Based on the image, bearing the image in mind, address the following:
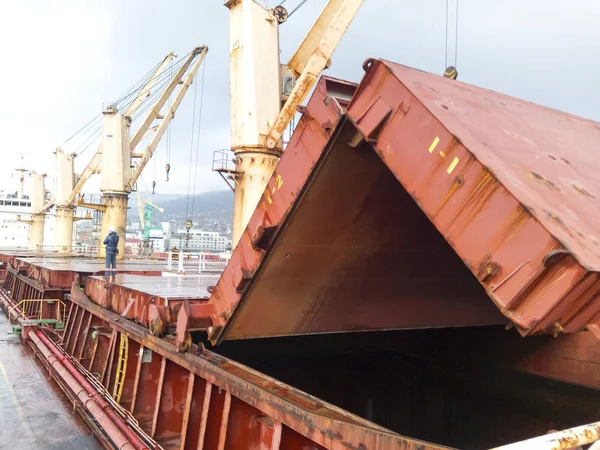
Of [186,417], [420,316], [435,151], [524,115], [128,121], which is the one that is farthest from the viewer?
[128,121]

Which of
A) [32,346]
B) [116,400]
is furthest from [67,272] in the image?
[116,400]

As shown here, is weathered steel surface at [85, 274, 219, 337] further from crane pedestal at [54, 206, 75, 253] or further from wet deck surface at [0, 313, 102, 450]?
crane pedestal at [54, 206, 75, 253]

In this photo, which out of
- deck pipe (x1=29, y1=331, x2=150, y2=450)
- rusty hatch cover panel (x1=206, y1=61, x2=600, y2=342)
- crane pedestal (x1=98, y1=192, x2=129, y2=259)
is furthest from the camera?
crane pedestal (x1=98, y1=192, x2=129, y2=259)

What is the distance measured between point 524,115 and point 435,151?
1619 mm

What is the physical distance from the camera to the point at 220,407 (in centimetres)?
514

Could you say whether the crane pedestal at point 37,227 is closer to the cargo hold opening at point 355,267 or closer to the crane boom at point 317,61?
the crane boom at point 317,61

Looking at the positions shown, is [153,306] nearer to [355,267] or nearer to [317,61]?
[355,267]

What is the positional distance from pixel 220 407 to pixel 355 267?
2.14 m

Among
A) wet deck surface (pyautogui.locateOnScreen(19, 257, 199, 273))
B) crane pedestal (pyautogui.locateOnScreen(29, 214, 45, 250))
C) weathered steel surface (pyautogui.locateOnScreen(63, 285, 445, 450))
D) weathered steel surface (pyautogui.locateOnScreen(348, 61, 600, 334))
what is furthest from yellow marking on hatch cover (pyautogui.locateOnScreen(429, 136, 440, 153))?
crane pedestal (pyautogui.locateOnScreen(29, 214, 45, 250))

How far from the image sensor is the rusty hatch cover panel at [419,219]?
2693 mm

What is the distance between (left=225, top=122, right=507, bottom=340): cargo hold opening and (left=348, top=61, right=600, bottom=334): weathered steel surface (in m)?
Result: 0.66

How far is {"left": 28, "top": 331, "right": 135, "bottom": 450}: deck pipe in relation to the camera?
6160 mm

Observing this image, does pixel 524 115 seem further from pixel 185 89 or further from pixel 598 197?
pixel 185 89

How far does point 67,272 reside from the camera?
12852mm
